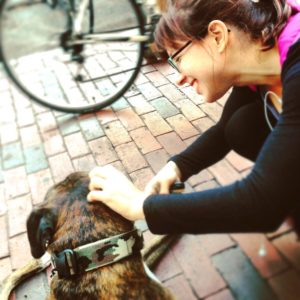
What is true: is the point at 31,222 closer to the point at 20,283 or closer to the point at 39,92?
the point at 20,283

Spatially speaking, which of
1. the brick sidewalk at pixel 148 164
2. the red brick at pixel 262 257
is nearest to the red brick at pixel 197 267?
the brick sidewalk at pixel 148 164

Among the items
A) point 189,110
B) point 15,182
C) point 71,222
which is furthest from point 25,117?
point 71,222

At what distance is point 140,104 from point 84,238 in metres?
2.29

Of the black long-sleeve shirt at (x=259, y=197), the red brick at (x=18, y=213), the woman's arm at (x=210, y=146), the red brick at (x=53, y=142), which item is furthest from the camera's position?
the red brick at (x=53, y=142)

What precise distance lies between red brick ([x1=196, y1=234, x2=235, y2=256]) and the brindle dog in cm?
78

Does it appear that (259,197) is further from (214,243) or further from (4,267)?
(4,267)

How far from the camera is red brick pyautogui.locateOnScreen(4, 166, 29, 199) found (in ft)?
9.80

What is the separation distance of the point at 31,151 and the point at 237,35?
237 centimetres

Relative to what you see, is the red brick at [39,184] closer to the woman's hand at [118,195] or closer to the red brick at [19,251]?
the red brick at [19,251]

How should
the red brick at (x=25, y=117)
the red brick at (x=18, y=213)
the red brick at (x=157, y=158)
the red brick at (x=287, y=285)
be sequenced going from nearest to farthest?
the red brick at (x=287, y=285) < the red brick at (x=18, y=213) < the red brick at (x=157, y=158) < the red brick at (x=25, y=117)

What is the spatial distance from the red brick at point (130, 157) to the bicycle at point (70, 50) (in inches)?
25.5

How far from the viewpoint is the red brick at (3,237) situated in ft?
8.40

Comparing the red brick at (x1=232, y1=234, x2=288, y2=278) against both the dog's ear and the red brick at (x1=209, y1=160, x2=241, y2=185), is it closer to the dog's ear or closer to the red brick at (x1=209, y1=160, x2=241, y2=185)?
the red brick at (x1=209, y1=160, x2=241, y2=185)

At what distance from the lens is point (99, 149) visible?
10.6 feet
